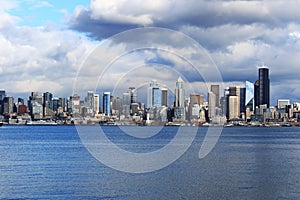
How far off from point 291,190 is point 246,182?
6.77 meters

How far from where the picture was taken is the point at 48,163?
3415 inches

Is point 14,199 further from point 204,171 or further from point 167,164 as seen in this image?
point 167,164

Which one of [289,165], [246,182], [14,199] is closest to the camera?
[14,199]

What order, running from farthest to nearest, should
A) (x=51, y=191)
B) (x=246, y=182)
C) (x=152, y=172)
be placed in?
(x=152, y=172) → (x=246, y=182) → (x=51, y=191)

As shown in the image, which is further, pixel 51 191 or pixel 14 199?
pixel 51 191

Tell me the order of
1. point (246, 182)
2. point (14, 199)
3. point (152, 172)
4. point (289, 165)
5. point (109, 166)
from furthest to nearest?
1. point (289, 165)
2. point (109, 166)
3. point (152, 172)
4. point (246, 182)
5. point (14, 199)

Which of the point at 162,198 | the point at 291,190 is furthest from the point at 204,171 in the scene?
the point at 162,198

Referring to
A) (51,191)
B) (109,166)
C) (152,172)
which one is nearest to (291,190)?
(152,172)

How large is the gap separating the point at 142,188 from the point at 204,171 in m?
19.0

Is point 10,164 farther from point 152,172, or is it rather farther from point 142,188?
point 142,188

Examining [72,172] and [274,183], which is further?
[72,172]

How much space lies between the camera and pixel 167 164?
282 feet

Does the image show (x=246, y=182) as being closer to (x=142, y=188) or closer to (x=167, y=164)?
(x=142, y=188)

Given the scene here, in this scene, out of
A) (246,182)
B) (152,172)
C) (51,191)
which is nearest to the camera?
(51,191)
